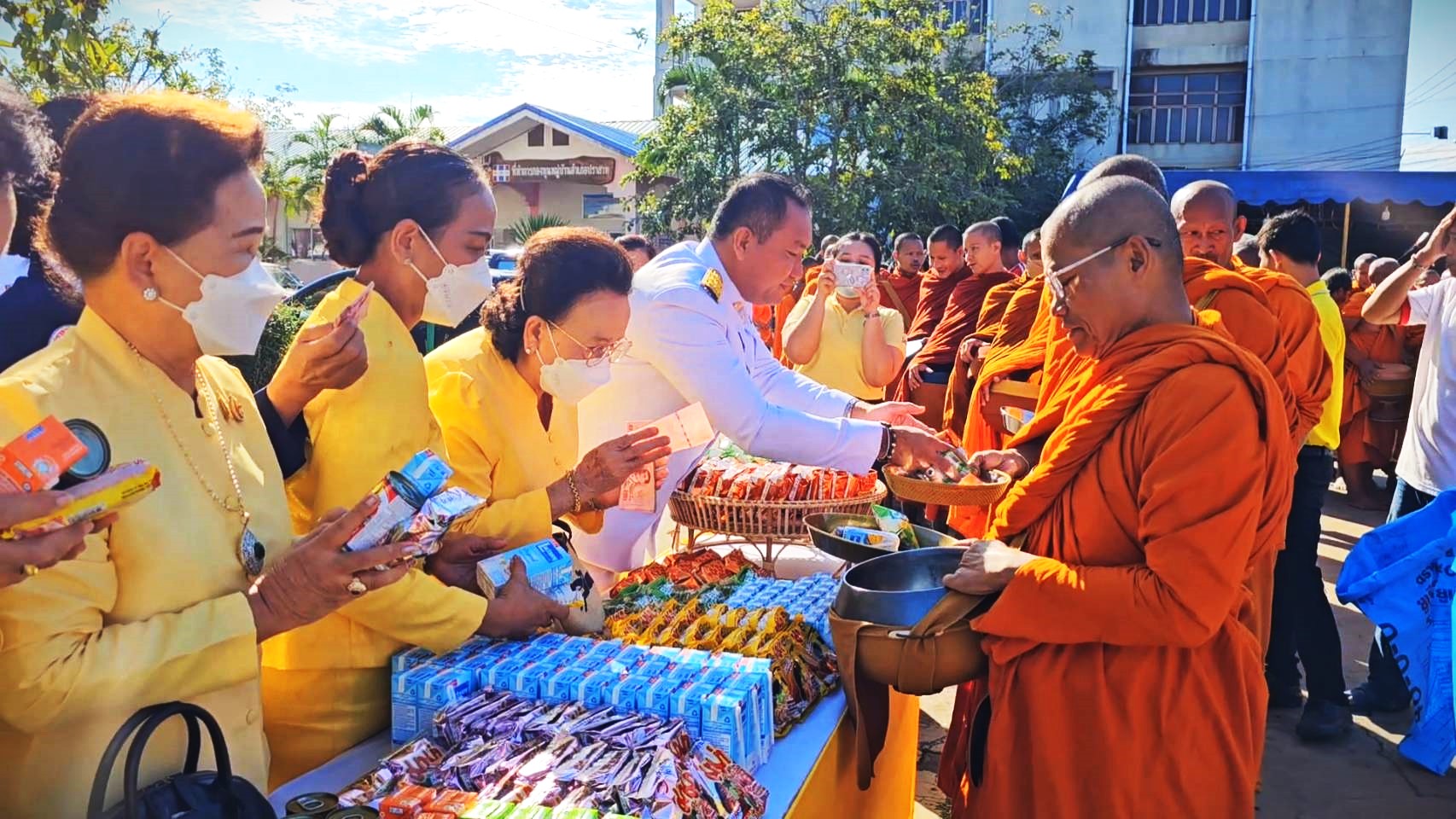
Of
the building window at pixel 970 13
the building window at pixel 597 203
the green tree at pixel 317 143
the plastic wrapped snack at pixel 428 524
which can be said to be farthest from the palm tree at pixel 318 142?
the plastic wrapped snack at pixel 428 524

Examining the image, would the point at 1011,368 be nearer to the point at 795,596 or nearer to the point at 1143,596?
the point at 795,596

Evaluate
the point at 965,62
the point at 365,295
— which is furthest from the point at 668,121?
the point at 365,295

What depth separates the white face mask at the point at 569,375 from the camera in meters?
2.64

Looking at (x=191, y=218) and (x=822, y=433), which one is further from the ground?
(x=191, y=218)

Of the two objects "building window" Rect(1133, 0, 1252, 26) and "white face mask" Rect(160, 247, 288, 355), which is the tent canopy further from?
"building window" Rect(1133, 0, 1252, 26)

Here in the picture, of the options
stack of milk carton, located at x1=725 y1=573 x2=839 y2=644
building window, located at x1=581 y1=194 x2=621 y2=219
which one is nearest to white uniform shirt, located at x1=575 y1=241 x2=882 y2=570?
stack of milk carton, located at x1=725 y1=573 x2=839 y2=644

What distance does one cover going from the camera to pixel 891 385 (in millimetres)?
8328

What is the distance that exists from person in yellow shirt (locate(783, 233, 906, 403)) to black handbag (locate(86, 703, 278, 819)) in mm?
A: 5243

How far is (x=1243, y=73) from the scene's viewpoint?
1089 inches

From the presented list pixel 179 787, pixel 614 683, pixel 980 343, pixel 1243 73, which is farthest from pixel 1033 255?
pixel 1243 73

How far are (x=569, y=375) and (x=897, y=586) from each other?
3.24 ft

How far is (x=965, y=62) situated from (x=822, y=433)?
2154 centimetres

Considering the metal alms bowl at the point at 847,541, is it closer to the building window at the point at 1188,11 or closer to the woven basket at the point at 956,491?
the woven basket at the point at 956,491

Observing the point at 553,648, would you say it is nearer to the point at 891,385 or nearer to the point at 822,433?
the point at 822,433
